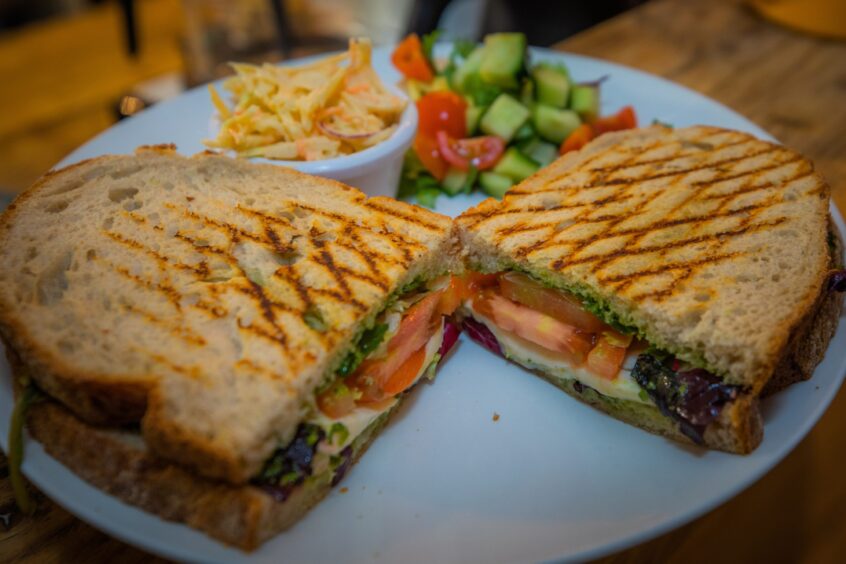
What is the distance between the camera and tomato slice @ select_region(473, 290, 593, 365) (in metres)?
2.13

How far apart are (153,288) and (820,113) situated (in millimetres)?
3240

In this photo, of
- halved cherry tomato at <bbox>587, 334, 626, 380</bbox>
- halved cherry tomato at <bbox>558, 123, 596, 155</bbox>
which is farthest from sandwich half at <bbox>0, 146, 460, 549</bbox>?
halved cherry tomato at <bbox>558, 123, 596, 155</bbox>

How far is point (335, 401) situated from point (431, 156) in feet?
4.72

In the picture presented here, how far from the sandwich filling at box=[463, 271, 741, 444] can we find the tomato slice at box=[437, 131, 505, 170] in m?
0.80

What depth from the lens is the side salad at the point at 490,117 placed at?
119 inches

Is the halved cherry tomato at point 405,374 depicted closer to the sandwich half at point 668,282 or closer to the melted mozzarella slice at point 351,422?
the melted mozzarella slice at point 351,422

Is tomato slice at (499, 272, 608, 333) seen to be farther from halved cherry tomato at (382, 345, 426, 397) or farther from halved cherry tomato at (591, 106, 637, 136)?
halved cherry tomato at (591, 106, 637, 136)

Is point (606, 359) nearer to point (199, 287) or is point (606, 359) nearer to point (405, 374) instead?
point (405, 374)

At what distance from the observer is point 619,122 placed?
10.3 ft

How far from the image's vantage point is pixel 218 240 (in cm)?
214

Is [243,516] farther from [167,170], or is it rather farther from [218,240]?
[167,170]

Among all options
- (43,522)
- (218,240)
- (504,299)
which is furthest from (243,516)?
(504,299)

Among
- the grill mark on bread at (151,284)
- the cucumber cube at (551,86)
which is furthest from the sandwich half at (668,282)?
the grill mark on bread at (151,284)

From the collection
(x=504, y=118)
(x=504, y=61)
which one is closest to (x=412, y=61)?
(x=504, y=61)
